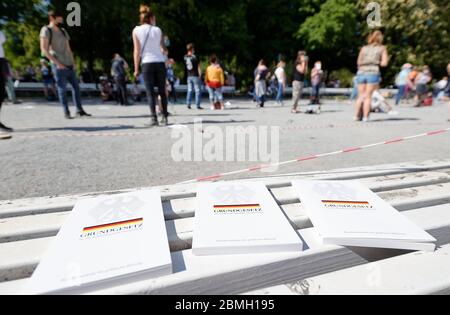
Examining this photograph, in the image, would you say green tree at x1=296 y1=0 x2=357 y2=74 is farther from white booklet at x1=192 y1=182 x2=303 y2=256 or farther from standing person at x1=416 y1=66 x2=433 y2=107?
white booklet at x1=192 y1=182 x2=303 y2=256

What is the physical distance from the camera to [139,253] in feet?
3.21

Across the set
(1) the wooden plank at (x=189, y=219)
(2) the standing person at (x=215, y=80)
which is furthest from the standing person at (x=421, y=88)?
(1) the wooden plank at (x=189, y=219)

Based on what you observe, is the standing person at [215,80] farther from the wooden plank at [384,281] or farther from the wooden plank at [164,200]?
the wooden plank at [384,281]

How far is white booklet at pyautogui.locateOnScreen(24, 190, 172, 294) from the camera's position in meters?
0.87

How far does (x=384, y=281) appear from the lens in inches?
36.3

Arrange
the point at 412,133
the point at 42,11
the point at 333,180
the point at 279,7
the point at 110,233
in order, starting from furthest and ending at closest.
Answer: the point at 279,7
the point at 42,11
the point at 412,133
the point at 333,180
the point at 110,233

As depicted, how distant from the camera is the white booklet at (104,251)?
87cm

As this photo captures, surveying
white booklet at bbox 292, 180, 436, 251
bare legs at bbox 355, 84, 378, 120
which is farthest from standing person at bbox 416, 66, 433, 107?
white booklet at bbox 292, 180, 436, 251

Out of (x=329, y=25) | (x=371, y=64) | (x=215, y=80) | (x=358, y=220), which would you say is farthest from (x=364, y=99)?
(x=329, y=25)

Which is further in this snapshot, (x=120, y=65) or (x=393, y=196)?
(x=120, y=65)

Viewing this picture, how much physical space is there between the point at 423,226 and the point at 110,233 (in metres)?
1.31

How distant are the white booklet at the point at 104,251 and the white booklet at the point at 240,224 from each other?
16cm
